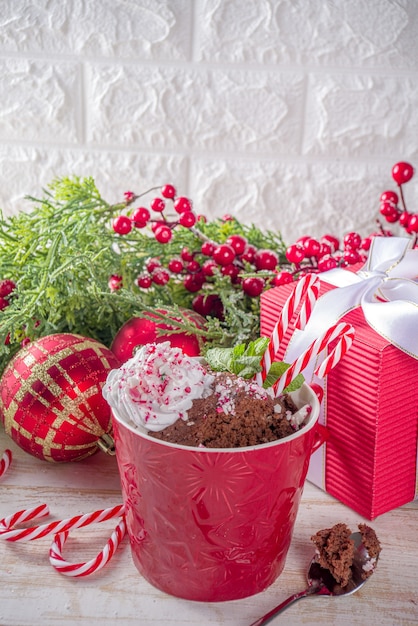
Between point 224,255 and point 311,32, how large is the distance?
0.59m

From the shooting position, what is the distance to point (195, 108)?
4.57 feet

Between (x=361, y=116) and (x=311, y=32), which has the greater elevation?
(x=311, y=32)

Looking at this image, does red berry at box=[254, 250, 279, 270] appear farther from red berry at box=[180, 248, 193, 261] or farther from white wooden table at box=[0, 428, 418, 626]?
white wooden table at box=[0, 428, 418, 626]

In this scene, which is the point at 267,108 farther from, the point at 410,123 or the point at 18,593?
the point at 18,593

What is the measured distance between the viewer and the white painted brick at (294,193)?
1430 millimetres

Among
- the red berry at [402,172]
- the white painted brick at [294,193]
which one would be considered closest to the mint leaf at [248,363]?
the red berry at [402,172]

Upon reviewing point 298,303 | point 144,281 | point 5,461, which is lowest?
point 5,461

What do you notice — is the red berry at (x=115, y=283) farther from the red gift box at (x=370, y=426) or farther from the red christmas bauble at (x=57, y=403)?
the red gift box at (x=370, y=426)

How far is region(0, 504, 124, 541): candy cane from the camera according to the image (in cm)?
69

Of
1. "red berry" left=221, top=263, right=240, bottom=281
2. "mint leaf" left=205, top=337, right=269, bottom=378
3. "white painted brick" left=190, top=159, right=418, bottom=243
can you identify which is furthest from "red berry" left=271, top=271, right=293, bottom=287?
"white painted brick" left=190, top=159, right=418, bottom=243

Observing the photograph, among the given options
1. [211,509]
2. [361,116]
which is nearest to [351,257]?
[211,509]

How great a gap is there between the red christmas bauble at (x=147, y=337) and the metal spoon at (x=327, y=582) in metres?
0.32

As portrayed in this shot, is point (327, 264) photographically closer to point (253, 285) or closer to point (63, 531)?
point (253, 285)

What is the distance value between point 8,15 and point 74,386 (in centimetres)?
88
